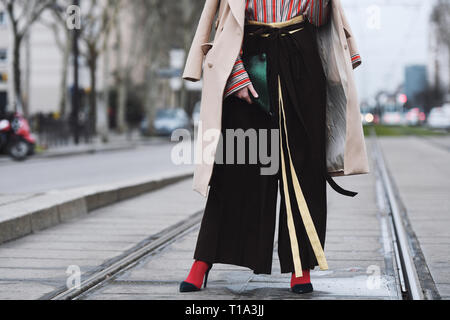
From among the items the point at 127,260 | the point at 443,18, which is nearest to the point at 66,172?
the point at 127,260

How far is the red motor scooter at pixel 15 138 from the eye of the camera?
2028cm

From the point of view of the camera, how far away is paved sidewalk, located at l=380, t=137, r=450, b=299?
514 centimetres

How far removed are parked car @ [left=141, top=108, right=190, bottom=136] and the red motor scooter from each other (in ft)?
63.4

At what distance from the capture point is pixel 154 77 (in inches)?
1505

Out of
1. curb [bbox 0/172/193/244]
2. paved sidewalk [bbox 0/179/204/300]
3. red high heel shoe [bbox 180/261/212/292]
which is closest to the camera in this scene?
red high heel shoe [bbox 180/261/212/292]

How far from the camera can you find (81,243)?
630 centimetres

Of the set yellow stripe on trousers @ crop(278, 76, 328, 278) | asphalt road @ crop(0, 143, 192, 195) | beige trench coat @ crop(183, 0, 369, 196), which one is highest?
beige trench coat @ crop(183, 0, 369, 196)

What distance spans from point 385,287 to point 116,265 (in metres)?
1.71

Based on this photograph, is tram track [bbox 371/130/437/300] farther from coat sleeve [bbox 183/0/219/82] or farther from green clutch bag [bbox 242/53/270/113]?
coat sleeve [bbox 183/0/219/82]

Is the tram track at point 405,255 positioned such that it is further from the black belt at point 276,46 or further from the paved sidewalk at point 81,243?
the paved sidewalk at point 81,243

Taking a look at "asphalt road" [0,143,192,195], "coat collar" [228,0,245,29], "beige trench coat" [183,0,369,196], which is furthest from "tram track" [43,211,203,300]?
"asphalt road" [0,143,192,195]

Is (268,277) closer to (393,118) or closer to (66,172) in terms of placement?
(66,172)

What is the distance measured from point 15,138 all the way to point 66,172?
508 cm

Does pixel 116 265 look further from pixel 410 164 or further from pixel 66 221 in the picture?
pixel 410 164
